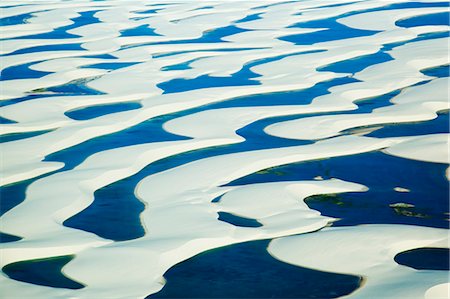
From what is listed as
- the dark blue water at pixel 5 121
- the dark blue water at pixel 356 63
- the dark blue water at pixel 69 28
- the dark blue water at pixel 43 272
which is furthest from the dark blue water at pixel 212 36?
the dark blue water at pixel 43 272

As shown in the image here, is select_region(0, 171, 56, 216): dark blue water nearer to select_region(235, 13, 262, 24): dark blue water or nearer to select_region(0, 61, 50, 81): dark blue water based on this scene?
select_region(0, 61, 50, 81): dark blue water

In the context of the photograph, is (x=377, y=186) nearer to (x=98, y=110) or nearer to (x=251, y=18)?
(x=98, y=110)

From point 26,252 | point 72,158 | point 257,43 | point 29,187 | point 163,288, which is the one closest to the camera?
point 163,288

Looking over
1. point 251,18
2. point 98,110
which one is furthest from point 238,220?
point 251,18

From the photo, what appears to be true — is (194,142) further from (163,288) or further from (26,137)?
(163,288)

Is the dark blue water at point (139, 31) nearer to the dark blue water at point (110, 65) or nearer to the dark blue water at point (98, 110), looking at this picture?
the dark blue water at point (110, 65)

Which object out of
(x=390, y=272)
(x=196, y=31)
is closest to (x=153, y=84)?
(x=196, y=31)
